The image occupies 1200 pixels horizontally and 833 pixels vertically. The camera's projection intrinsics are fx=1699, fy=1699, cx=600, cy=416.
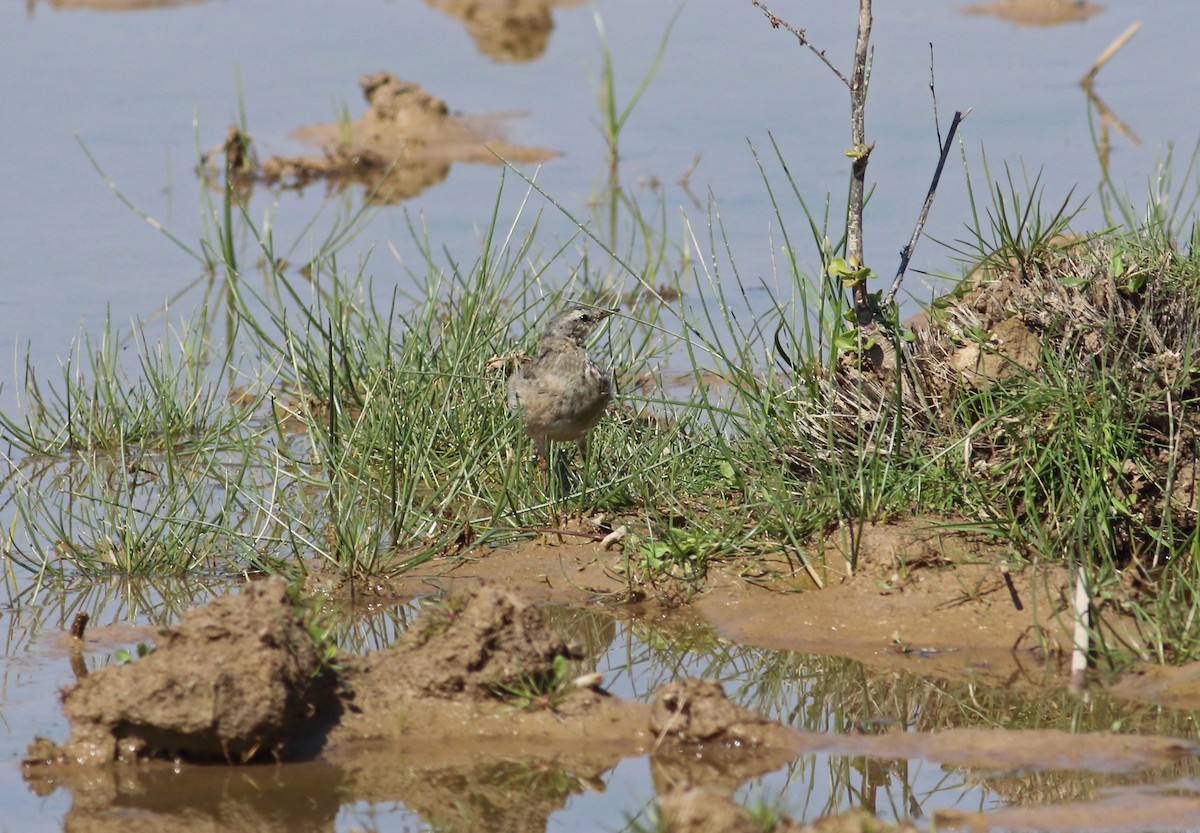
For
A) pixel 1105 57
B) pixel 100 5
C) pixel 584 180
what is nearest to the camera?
pixel 584 180

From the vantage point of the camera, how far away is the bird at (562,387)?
283 inches

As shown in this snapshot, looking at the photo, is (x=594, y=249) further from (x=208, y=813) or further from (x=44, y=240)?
(x=208, y=813)

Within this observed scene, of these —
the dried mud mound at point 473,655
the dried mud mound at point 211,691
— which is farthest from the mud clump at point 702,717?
the dried mud mound at point 211,691

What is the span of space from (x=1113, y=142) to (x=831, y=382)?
7.51m

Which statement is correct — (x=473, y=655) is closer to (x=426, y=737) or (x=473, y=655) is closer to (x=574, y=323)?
(x=426, y=737)

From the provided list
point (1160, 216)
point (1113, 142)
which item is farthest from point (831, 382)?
point (1113, 142)

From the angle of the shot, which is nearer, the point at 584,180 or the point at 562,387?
the point at 562,387

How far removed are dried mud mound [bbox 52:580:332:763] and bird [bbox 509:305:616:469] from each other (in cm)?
214

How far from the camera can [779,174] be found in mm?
13156

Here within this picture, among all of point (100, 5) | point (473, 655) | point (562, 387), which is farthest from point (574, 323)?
point (100, 5)

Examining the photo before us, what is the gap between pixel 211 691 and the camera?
499 centimetres

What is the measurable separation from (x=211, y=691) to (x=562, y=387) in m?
2.57

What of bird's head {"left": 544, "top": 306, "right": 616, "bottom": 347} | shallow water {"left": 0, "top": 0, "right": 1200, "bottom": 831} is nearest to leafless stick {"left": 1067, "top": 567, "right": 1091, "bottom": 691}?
shallow water {"left": 0, "top": 0, "right": 1200, "bottom": 831}

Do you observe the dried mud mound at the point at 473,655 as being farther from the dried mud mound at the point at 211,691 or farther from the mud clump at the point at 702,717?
the mud clump at the point at 702,717
